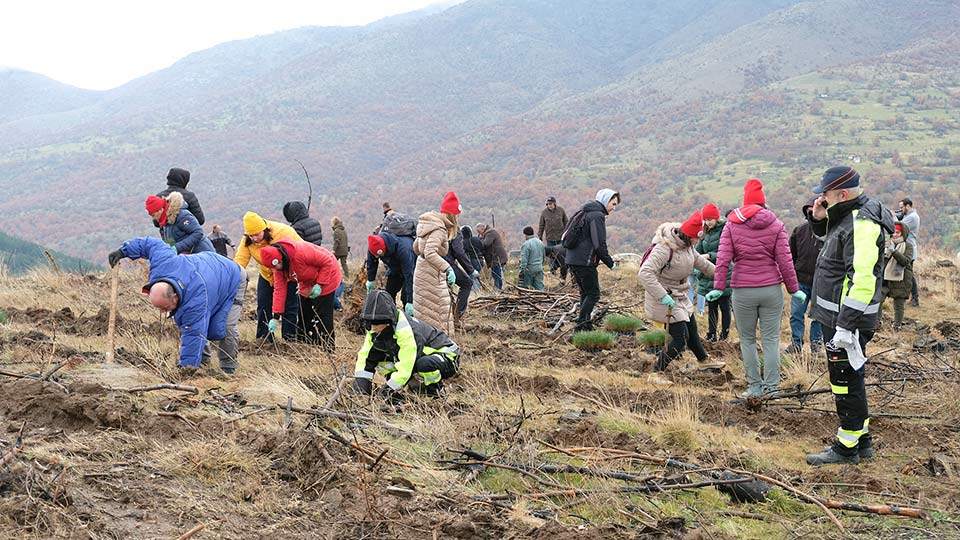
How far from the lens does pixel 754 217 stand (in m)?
7.09

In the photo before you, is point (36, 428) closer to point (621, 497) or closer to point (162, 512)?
point (162, 512)

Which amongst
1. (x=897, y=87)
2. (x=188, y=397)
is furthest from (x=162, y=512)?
(x=897, y=87)

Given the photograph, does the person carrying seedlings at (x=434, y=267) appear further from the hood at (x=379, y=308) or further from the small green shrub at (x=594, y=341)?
the hood at (x=379, y=308)

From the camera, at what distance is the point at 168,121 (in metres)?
146

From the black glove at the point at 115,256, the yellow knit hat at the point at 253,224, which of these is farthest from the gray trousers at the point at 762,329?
the black glove at the point at 115,256

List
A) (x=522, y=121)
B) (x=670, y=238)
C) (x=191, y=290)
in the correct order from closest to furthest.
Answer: (x=191, y=290) → (x=670, y=238) → (x=522, y=121)

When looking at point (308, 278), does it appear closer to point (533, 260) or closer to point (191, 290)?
point (191, 290)

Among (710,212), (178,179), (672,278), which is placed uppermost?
(178,179)

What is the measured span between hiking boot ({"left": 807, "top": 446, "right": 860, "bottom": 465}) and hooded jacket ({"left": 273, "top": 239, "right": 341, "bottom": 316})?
4777mm

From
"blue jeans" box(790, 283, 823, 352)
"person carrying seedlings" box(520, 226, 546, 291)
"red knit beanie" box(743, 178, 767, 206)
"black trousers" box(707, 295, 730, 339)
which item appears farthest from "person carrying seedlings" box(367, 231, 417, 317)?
"person carrying seedlings" box(520, 226, 546, 291)

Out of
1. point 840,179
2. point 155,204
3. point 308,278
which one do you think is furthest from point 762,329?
point 155,204

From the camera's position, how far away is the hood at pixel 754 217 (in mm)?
7039

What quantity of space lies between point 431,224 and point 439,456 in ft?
13.8

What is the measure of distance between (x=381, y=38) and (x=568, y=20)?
1779 inches
